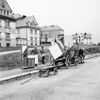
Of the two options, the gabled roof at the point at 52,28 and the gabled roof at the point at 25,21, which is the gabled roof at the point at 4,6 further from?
the gabled roof at the point at 52,28

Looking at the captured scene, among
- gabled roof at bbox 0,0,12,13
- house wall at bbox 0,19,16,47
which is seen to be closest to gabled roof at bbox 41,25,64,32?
house wall at bbox 0,19,16,47

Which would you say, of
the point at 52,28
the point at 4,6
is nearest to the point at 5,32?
the point at 4,6

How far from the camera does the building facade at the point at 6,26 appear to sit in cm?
3747

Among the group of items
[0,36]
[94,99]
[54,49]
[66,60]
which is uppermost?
[0,36]

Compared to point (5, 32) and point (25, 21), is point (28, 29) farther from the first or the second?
point (5, 32)

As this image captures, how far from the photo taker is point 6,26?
127 ft

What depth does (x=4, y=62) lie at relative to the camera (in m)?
15.9

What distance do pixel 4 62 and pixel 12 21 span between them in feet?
88.4

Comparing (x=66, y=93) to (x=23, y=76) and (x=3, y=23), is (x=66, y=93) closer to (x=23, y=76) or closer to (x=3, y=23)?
(x=23, y=76)

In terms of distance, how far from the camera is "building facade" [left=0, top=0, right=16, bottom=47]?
1475 inches

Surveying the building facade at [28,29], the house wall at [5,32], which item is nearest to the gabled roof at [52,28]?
the building facade at [28,29]

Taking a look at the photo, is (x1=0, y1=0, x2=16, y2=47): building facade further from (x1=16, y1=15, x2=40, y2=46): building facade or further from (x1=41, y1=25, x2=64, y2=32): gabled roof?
(x1=41, y1=25, x2=64, y2=32): gabled roof

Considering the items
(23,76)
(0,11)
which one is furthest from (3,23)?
(23,76)

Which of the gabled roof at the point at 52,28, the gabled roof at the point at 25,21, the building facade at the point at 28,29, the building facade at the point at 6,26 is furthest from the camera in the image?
the gabled roof at the point at 52,28
